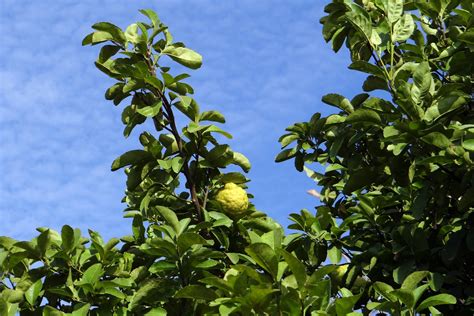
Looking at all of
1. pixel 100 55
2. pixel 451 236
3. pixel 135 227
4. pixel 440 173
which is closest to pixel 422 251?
pixel 451 236

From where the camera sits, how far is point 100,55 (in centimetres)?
417

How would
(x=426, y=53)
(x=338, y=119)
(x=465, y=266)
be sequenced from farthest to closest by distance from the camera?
(x=426, y=53) < (x=338, y=119) < (x=465, y=266)

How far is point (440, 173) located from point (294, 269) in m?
0.95

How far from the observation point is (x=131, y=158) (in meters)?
4.17

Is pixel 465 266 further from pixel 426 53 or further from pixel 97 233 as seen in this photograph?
pixel 97 233

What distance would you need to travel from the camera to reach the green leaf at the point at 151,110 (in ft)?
13.0

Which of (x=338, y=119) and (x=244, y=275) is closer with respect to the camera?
(x=244, y=275)

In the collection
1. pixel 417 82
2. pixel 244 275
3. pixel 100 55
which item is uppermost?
pixel 100 55

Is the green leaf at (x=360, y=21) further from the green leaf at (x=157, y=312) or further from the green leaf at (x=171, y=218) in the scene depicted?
the green leaf at (x=157, y=312)

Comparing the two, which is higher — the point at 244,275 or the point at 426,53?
the point at 426,53

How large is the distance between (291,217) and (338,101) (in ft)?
2.23

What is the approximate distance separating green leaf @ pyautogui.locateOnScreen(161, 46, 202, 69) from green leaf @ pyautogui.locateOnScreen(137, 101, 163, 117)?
331mm

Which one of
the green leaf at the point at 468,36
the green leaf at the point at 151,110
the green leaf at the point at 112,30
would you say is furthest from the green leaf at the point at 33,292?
the green leaf at the point at 468,36

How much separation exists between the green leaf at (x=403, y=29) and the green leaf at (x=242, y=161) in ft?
3.28
